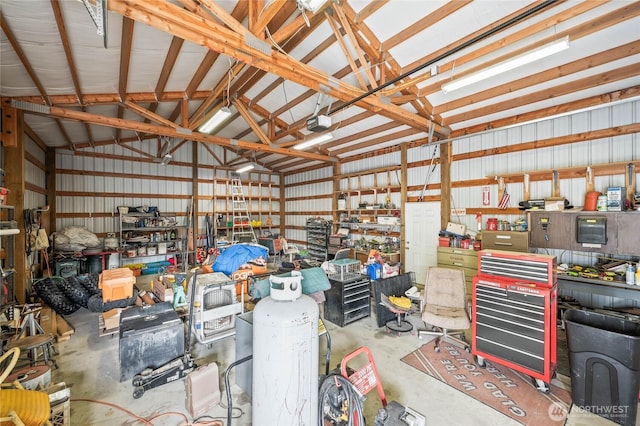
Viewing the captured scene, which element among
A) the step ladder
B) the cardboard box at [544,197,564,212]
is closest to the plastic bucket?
the cardboard box at [544,197,564,212]

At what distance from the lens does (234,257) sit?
4.76 meters

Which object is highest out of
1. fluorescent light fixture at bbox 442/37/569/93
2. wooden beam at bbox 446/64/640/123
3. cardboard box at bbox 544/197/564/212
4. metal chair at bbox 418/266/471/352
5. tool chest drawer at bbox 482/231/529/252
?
wooden beam at bbox 446/64/640/123

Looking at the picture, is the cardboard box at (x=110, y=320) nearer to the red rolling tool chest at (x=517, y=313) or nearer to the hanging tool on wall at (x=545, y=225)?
the red rolling tool chest at (x=517, y=313)

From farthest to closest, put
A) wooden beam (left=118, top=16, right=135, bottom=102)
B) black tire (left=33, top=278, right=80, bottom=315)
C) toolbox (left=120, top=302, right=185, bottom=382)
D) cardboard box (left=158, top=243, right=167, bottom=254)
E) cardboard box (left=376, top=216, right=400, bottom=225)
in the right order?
cardboard box (left=158, top=243, right=167, bottom=254)
cardboard box (left=376, top=216, right=400, bottom=225)
black tire (left=33, top=278, right=80, bottom=315)
wooden beam (left=118, top=16, right=135, bottom=102)
toolbox (left=120, top=302, right=185, bottom=382)

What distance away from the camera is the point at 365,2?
3375mm

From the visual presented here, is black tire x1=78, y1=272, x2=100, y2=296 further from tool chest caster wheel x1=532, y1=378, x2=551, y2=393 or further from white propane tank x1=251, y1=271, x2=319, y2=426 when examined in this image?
tool chest caster wheel x1=532, y1=378, x2=551, y2=393

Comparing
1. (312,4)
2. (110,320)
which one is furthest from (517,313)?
(110,320)

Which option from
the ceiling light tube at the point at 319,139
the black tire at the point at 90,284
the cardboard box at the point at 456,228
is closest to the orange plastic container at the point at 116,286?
the black tire at the point at 90,284

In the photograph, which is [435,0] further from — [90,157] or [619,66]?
[90,157]

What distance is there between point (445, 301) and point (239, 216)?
7.98 meters

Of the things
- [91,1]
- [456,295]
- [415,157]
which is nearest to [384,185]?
[415,157]

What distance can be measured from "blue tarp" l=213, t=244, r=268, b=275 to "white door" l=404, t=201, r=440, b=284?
3.57m

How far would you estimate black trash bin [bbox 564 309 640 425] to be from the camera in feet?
7.18

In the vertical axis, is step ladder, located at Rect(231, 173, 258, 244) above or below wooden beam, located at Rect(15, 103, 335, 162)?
below
